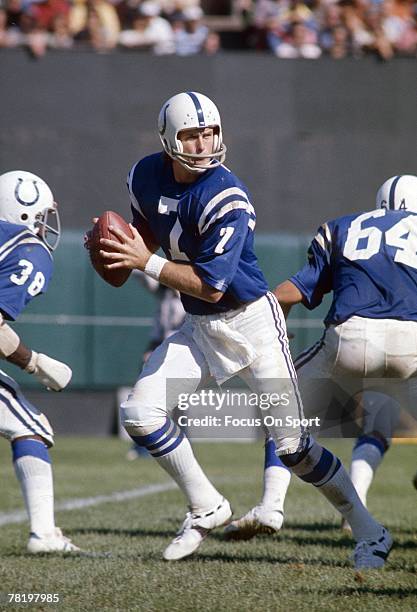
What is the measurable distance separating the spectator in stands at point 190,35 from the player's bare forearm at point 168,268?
9.55 m

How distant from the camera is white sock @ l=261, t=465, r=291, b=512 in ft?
17.9

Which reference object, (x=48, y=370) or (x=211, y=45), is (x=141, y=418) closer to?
(x=48, y=370)

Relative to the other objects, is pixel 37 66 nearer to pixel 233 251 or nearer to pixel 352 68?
pixel 352 68

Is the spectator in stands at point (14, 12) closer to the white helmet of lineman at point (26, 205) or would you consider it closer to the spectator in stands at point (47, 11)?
the spectator in stands at point (47, 11)

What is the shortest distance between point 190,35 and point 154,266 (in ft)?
32.3

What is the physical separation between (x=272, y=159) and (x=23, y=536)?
349 inches

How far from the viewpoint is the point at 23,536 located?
594 centimetres

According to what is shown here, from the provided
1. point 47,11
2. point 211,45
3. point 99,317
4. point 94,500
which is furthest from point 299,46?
point 94,500

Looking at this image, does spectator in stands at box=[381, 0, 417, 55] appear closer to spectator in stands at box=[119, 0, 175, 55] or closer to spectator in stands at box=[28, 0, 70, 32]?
spectator in stands at box=[119, 0, 175, 55]

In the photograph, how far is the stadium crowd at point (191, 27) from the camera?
13898mm

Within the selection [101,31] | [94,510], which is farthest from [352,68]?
[94,510]

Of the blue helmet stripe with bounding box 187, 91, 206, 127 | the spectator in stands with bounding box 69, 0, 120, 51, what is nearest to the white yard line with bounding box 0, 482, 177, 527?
the blue helmet stripe with bounding box 187, 91, 206, 127

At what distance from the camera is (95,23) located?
13.9m

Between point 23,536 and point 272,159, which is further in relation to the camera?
point 272,159
